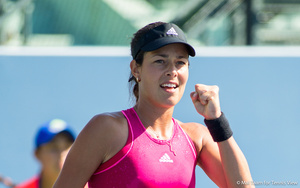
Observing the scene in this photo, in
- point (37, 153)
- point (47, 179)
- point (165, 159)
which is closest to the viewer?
point (165, 159)

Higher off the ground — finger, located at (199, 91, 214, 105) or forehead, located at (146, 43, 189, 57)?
forehead, located at (146, 43, 189, 57)

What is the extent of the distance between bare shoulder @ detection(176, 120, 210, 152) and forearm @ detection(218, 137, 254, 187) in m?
0.12

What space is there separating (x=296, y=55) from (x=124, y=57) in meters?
1.26

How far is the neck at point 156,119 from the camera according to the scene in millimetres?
2061

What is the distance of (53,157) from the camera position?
10.5ft

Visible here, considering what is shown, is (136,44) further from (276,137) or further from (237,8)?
(237,8)

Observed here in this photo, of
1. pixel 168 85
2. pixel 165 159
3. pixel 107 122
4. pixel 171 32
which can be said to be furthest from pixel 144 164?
pixel 171 32

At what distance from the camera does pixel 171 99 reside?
6.67 ft

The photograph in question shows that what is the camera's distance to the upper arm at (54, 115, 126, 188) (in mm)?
1863

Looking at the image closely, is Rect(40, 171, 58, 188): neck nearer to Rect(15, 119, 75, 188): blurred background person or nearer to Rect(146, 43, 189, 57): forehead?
Rect(15, 119, 75, 188): blurred background person

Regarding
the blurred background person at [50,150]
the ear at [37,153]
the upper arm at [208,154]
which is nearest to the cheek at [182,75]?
the upper arm at [208,154]

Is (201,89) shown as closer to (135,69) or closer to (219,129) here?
(219,129)

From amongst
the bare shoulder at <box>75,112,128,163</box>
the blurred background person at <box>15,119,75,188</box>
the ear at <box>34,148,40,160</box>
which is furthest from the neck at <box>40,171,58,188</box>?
the bare shoulder at <box>75,112,128,163</box>

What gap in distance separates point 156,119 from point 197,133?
0.65 feet
